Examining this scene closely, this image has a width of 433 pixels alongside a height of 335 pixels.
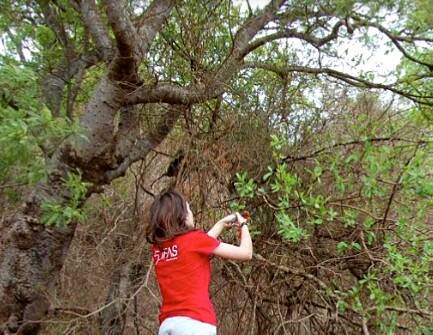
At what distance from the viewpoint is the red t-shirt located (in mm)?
3195

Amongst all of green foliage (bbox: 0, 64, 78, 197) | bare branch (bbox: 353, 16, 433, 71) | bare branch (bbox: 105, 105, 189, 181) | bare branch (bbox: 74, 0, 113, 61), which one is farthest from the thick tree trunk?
bare branch (bbox: 353, 16, 433, 71)

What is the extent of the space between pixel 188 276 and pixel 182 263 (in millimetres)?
77

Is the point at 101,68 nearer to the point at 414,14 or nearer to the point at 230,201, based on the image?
the point at 230,201

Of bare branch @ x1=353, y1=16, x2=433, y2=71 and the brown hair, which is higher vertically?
bare branch @ x1=353, y1=16, x2=433, y2=71

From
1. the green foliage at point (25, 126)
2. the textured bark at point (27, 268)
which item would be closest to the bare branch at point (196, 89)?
the textured bark at point (27, 268)

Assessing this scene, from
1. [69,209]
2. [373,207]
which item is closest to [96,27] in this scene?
[69,209]

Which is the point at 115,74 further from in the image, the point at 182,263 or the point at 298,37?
the point at 182,263

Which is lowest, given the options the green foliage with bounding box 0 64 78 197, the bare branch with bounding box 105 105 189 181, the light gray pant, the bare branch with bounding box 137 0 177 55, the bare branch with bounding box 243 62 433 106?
the light gray pant

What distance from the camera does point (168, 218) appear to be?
3346 mm

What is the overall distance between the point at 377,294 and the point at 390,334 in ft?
0.90

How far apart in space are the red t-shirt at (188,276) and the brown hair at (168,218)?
0.05 m

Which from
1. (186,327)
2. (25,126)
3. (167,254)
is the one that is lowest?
(186,327)

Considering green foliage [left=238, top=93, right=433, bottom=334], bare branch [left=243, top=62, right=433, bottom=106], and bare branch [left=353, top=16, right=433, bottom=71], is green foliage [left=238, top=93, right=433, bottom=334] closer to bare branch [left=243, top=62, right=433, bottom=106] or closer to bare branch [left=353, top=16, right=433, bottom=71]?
bare branch [left=243, top=62, right=433, bottom=106]

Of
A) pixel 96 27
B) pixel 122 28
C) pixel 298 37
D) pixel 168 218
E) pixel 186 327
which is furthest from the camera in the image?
pixel 298 37
